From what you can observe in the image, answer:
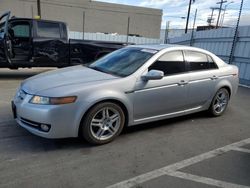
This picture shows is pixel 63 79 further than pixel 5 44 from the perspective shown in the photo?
No

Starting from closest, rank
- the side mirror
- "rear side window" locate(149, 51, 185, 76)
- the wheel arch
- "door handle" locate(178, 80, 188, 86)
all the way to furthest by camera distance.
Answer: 1. the wheel arch
2. the side mirror
3. "rear side window" locate(149, 51, 185, 76)
4. "door handle" locate(178, 80, 188, 86)

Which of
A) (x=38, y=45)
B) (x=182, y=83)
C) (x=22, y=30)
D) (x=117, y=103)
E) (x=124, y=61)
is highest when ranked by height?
(x=22, y=30)

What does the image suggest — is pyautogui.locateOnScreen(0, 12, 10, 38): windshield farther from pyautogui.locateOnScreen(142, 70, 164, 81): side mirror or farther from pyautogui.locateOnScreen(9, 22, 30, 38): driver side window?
pyautogui.locateOnScreen(142, 70, 164, 81): side mirror

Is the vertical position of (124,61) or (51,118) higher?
(124,61)

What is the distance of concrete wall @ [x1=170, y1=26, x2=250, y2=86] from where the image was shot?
Result: 10.3 meters

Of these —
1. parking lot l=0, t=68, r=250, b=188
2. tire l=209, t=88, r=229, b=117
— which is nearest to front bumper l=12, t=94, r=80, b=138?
parking lot l=0, t=68, r=250, b=188

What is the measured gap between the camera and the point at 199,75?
5129 mm

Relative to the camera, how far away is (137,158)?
12.1 feet

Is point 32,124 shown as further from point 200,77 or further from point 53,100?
point 200,77

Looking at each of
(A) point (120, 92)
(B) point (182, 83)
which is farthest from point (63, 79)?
(B) point (182, 83)

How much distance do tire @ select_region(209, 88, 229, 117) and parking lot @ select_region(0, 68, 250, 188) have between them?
0.59 meters

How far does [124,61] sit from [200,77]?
1.57m

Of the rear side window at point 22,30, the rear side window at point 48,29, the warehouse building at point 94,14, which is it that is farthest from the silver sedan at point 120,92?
the warehouse building at point 94,14

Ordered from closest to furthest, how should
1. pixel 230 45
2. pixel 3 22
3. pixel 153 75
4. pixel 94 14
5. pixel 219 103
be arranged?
pixel 153 75 → pixel 219 103 → pixel 3 22 → pixel 230 45 → pixel 94 14
